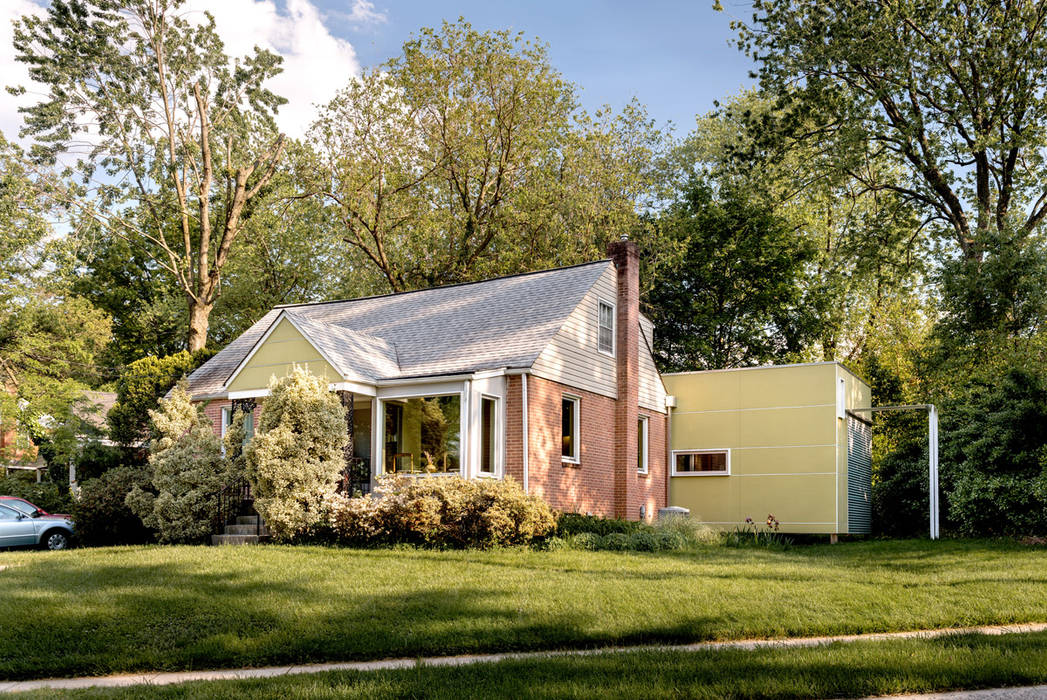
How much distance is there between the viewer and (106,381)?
42375mm

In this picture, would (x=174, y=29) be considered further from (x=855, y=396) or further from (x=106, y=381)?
(x=855, y=396)

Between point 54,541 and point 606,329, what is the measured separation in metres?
13.4

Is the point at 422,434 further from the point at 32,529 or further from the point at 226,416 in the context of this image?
the point at 32,529

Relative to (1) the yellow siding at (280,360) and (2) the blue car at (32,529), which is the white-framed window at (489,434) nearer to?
(1) the yellow siding at (280,360)

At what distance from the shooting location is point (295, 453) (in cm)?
1603

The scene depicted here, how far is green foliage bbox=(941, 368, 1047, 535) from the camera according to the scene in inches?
744

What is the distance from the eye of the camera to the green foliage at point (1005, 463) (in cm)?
1891

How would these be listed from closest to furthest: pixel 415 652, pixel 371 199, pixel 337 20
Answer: pixel 415 652 → pixel 337 20 → pixel 371 199

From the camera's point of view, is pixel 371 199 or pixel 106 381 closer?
pixel 371 199

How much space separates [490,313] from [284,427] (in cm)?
709

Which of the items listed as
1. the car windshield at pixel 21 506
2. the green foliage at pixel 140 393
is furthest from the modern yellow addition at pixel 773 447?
the car windshield at pixel 21 506

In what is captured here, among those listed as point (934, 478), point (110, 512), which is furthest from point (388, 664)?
point (934, 478)

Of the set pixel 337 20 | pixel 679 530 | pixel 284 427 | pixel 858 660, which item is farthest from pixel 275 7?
pixel 858 660

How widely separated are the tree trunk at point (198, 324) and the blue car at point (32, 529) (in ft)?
35.1
